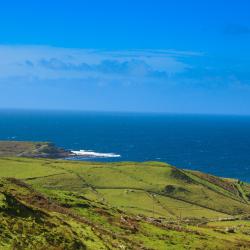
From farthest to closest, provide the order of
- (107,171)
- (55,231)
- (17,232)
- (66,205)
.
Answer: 1. (107,171)
2. (66,205)
3. (55,231)
4. (17,232)

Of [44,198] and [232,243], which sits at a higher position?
[44,198]

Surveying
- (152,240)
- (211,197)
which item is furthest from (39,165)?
(152,240)

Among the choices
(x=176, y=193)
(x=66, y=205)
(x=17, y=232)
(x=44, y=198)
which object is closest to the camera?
(x=17, y=232)

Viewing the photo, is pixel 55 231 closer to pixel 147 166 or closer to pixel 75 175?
pixel 75 175

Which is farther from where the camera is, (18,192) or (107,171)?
(107,171)

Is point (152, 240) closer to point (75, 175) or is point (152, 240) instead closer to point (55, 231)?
point (55, 231)

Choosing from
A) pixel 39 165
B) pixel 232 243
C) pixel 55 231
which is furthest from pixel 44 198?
pixel 39 165
